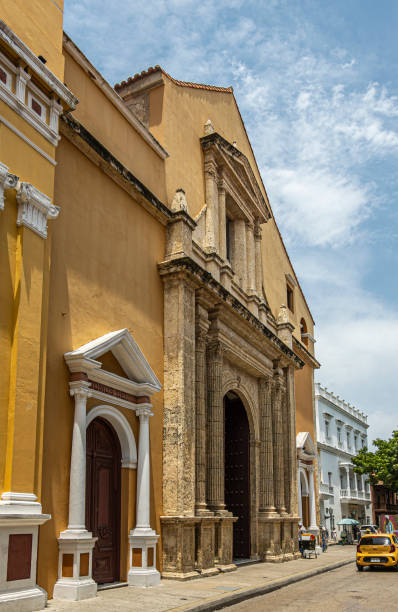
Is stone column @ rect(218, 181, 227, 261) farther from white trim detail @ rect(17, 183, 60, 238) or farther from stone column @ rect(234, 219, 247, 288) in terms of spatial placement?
white trim detail @ rect(17, 183, 60, 238)

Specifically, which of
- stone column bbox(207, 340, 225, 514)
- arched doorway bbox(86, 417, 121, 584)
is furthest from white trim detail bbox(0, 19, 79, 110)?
stone column bbox(207, 340, 225, 514)

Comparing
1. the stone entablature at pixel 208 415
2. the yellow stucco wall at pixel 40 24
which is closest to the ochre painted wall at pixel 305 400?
the stone entablature at pixel 208 415

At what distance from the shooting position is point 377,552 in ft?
59.3

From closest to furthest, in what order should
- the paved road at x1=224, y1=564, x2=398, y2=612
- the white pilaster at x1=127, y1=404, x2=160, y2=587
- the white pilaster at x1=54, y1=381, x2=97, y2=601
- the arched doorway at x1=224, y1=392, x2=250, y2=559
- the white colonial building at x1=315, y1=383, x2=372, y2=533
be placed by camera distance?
the white pilaster at x1=54, y1=381, x2=97, y2=601, the paved road at x1=224, y1=564, x2=398, y2=612, the white pilaster at x1=127, y1=404, x2=160, y2=587, the arched doorway at x1=224, y1=392, x2=250, y2=559, the white colonial building at x1=315, y1=383, x2=372, y2=533

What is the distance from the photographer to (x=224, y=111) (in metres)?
20.8

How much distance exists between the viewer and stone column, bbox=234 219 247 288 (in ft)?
67.8

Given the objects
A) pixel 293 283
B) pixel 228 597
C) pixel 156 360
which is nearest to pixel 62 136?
pixel 156 360

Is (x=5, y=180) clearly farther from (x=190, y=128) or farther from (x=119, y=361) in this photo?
(x=190, y=128)

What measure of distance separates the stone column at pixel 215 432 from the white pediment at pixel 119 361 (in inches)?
127

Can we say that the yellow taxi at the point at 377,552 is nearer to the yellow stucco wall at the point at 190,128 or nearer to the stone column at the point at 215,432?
the stone column at the point at 215,432

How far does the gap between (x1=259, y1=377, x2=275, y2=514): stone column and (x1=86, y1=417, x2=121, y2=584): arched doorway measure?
330 inches

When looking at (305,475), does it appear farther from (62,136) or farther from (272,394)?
(62,136)

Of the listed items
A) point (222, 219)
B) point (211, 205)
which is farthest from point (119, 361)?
point (222, 219)

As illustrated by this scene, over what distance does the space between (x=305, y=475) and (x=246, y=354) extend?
8.62 metres
